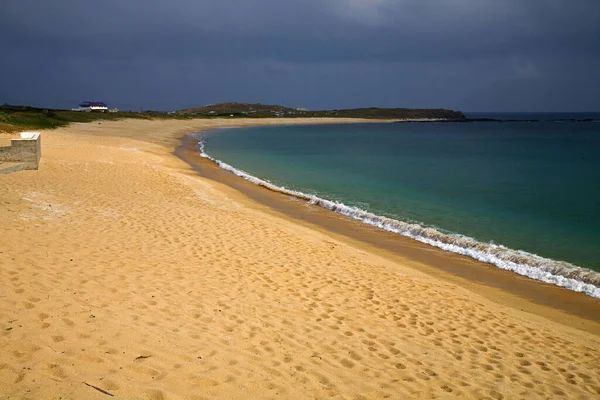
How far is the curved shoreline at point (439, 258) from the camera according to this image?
369 inches

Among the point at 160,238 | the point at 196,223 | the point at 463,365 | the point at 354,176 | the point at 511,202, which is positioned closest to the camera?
the point at 463,365

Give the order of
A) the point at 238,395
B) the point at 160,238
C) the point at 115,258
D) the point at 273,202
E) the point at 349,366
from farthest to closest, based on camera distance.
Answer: the point at 273,202, the point at 160,238, the point at 115,258, the point at 349,366, the point at 238,395

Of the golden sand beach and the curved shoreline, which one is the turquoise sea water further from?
the golden sand beach

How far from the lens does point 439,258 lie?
12055 millimetres

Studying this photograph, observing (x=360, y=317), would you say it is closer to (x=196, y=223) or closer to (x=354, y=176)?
(x=196, y=223)

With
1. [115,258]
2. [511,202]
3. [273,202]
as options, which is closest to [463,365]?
[115,258]

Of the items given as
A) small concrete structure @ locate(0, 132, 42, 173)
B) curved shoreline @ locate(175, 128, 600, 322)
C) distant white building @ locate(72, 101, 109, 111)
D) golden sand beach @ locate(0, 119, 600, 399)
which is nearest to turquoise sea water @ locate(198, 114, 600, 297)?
curved shoreline @ locate(175, 128, 600, 322)

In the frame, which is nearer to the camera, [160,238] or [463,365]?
[463,365]

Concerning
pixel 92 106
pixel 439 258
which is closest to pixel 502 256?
pixel 439 258

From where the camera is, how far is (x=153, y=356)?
4.68m

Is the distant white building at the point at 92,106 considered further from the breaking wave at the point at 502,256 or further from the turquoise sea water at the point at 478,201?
the breaking wave at the point at 502,256

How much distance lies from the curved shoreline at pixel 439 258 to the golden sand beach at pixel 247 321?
0.50 ft

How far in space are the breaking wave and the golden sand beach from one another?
0.67 m

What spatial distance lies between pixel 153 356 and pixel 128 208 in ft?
27.9
